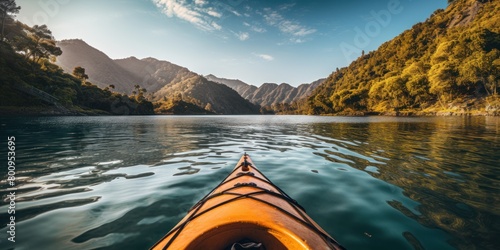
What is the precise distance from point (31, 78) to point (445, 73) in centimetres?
12376

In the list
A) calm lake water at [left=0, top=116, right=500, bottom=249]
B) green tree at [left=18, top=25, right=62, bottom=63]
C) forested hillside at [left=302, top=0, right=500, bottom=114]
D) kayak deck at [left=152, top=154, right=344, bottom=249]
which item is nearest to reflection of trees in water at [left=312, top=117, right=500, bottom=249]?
calm lake water at [left=0, top=116, right=500, bottom=249]

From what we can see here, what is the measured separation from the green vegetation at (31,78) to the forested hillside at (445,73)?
11260cm

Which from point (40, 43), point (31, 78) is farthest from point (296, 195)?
point (40, 43)

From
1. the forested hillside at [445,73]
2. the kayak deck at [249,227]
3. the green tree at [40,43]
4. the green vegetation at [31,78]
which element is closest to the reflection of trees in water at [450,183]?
the kayak deck at [249,227]

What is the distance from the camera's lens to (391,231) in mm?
4738

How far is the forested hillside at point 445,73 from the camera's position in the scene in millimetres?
60188

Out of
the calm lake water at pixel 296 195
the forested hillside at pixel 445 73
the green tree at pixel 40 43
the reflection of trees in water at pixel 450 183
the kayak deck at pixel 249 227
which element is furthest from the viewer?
the green tree at pixel 40 43

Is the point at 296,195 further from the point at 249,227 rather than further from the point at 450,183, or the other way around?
the point at 450,183

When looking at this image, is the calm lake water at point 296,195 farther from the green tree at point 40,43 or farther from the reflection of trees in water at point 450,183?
the green tree at point 40,43

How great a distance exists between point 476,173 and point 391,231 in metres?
6.96

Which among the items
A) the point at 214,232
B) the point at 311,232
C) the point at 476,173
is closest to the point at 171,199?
the point at 214,232

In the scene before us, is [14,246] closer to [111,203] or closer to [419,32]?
[111,203]

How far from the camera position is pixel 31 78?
6638cm

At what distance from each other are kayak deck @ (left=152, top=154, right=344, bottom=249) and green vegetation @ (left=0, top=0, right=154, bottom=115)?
69320 mm
